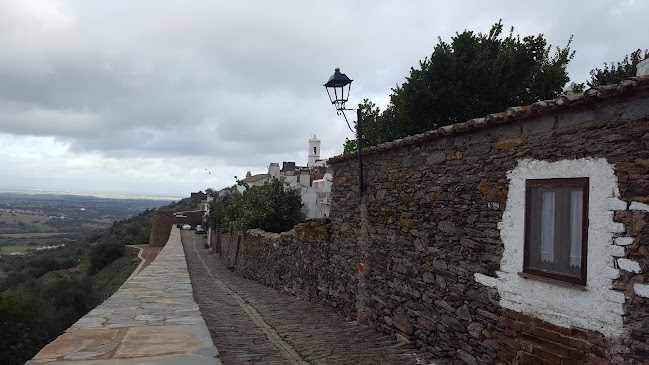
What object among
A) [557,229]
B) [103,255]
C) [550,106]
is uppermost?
[550,106]

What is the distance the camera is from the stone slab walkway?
3264mm

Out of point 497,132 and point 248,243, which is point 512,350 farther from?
point 248,243

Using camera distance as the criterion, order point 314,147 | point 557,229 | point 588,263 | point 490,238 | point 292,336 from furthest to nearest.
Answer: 1. point 314,147
2. point 292,336
3. point 490,238
4. point 557,229
5. point 588,263

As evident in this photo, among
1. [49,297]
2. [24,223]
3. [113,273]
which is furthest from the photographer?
[24,223]

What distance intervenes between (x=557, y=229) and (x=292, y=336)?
382cm

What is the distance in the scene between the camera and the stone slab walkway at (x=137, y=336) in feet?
10.7

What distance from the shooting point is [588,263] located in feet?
11.5

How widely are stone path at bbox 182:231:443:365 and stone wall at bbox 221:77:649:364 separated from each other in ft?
0.99

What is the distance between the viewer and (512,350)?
13.6ft

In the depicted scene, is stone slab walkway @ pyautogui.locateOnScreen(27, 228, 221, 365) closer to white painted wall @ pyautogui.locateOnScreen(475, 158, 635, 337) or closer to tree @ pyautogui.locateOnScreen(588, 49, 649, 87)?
white painted wall @ pyautogui.locateOnScreen(475, 158, 635, 337)

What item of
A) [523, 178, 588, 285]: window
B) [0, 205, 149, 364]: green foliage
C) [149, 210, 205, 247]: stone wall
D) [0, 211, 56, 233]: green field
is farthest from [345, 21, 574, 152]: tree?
[0, 211, 56, 233]: green field

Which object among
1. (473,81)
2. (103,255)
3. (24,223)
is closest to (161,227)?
(103,255)

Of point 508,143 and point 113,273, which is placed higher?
point 508,143

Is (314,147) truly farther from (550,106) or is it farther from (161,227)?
(550,106)
